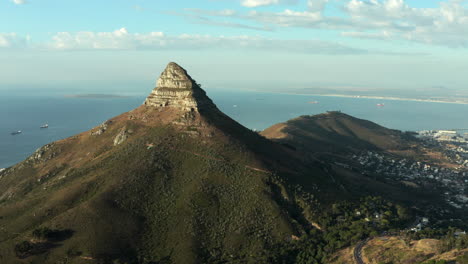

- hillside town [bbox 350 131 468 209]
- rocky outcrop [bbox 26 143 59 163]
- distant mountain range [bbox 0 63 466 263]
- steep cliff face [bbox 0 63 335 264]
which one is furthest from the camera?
hillside town [bbox 350 131 468 209]

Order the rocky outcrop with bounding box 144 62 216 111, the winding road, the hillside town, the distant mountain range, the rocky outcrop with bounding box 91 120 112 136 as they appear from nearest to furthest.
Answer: the winding road < the distant mountain range < the rocky outcrop with bounding box 144 62 216 111 < the rocky outcrop with bounding box 91 120 112 136 < the hillside town

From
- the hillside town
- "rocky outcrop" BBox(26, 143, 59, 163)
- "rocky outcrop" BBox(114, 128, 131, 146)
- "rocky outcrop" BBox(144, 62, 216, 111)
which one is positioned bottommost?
the hillside town

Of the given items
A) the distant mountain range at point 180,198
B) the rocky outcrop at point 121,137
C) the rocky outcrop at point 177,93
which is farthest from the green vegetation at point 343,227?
the rocky outcrop at point 121,137

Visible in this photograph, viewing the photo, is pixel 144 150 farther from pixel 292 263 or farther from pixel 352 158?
pixel 352 158

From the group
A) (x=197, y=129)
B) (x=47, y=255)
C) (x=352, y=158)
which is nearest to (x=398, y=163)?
(x=352, y=158)

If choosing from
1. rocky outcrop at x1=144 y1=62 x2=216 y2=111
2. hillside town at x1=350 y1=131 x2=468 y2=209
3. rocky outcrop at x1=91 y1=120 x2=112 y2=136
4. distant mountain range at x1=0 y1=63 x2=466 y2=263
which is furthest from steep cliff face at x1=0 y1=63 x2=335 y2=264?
hillside town at x1=350 y1=131 x2=468 y2=209

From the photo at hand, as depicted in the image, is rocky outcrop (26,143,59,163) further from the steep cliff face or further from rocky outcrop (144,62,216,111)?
rocky outcrop (144,62,216,111)
